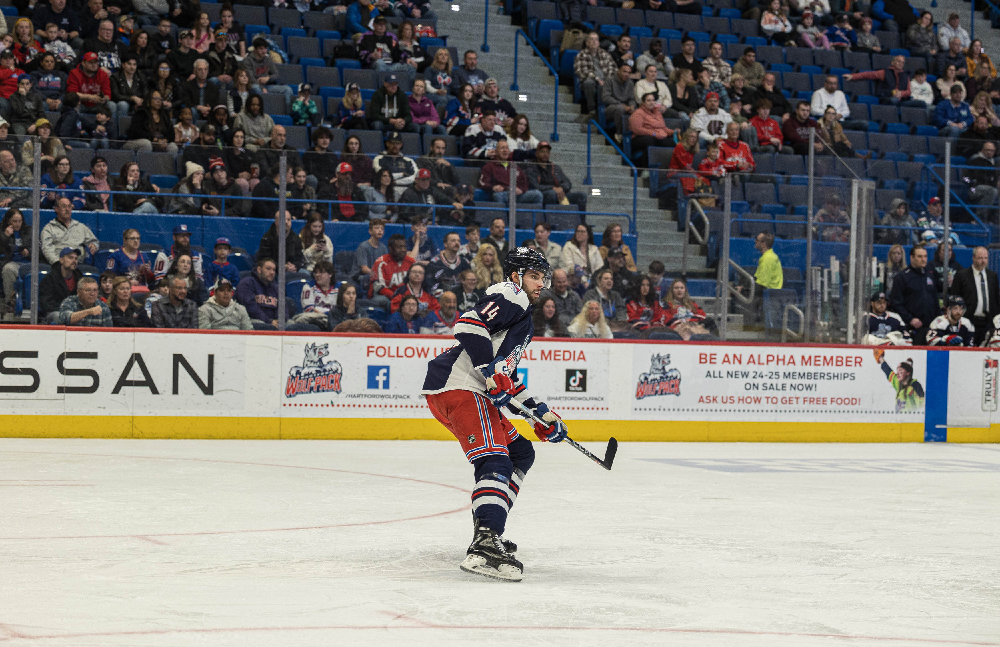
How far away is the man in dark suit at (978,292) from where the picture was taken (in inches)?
544

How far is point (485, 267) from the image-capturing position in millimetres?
11797

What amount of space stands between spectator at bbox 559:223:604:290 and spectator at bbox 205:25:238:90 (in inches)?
187

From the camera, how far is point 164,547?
18.4 ft

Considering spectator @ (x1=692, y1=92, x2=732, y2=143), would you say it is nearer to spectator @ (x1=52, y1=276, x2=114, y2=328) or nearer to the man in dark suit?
the man in dark suit

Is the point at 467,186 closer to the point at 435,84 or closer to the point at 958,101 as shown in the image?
the point at 435,84

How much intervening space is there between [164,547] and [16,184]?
624 cm

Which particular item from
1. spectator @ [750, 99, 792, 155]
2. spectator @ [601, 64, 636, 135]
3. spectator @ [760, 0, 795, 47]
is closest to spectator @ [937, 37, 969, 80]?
spectator @ [760, 0, 795, 47]

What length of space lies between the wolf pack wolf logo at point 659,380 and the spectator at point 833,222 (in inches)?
85.7

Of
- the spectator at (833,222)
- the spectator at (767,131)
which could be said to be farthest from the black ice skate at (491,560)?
the spectator at (767,131)

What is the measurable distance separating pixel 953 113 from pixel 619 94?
5.87 meters

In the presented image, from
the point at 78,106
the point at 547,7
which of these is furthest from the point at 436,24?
the point at 78,106

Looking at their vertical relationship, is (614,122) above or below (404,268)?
above

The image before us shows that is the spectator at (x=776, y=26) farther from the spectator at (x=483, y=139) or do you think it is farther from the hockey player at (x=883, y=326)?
the hockey player at (x=883, y=326)

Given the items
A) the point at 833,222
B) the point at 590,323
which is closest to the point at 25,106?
the point at 590,323
